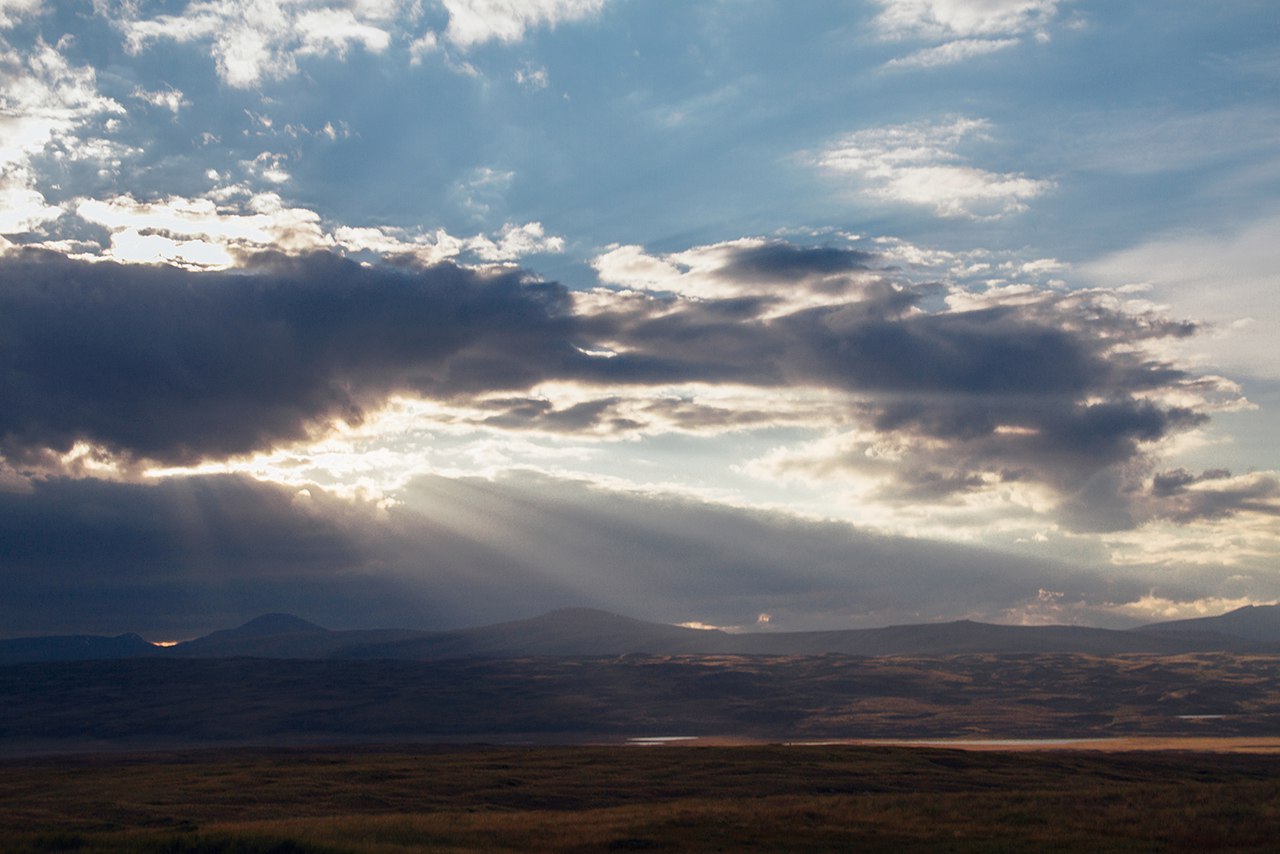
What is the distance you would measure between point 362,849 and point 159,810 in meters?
29.9

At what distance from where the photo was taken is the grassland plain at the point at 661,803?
51406 millimetres

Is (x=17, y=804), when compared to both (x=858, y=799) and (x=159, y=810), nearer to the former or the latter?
(x=159, y=810)

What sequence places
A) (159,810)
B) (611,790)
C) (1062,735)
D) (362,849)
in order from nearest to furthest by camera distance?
1. (362,849)
2. (159,810)
3. (611,790)
4. (1062,735)

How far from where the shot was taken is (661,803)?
7431 cm

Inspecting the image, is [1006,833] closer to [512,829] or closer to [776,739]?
[512,829]

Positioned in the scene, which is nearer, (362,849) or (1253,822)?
(362,849)

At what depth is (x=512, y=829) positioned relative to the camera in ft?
186

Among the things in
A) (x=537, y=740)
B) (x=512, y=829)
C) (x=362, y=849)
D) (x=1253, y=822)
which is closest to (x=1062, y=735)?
(x=537, y=740)

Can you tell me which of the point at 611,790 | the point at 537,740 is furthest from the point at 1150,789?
the point at 537,740

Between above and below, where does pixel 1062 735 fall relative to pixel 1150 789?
below

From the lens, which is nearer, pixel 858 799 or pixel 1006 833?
pixel 1006 833

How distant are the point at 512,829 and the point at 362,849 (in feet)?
39.0

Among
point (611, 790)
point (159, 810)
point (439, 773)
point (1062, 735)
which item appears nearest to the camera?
point (159, 810)

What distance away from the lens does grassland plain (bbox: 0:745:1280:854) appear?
51406 mm
